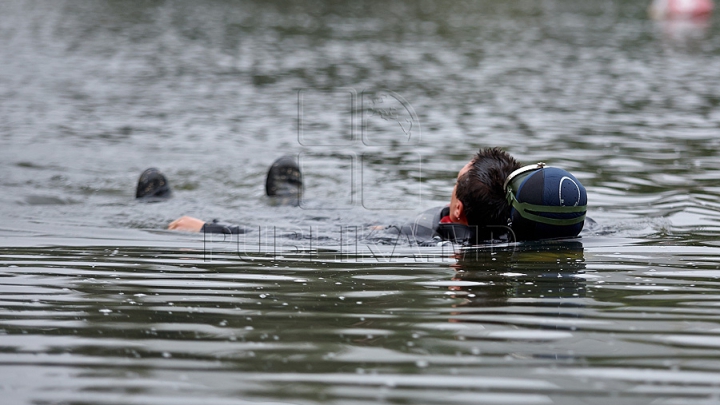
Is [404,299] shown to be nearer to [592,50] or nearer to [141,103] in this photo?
[141,103]

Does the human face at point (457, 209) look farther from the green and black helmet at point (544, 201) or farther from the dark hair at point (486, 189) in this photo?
the green and black helmet at point (544, 201)

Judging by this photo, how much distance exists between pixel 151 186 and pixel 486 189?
453 centimetres

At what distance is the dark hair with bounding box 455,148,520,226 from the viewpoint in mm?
7211

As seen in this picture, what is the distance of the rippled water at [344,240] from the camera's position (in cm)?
426

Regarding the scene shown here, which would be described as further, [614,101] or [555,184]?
[614,101]

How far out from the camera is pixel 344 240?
791 centimetres

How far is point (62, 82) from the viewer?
2073 centimetres

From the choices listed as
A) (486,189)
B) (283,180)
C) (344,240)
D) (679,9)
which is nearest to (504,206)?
(486,189)

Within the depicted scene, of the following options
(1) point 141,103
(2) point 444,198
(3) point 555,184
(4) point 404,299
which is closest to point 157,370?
(4) point 404,299

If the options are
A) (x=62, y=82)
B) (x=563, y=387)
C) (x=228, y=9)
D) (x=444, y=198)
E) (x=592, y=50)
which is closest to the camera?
(x=563, y=387)

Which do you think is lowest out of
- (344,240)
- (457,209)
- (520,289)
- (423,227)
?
(520,289)

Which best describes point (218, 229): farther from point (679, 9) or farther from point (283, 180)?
point (679, 9)

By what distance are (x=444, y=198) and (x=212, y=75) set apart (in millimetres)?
13338

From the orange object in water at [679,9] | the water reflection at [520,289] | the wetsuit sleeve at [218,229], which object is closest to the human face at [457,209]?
Result: the water reflection at [520,289]
